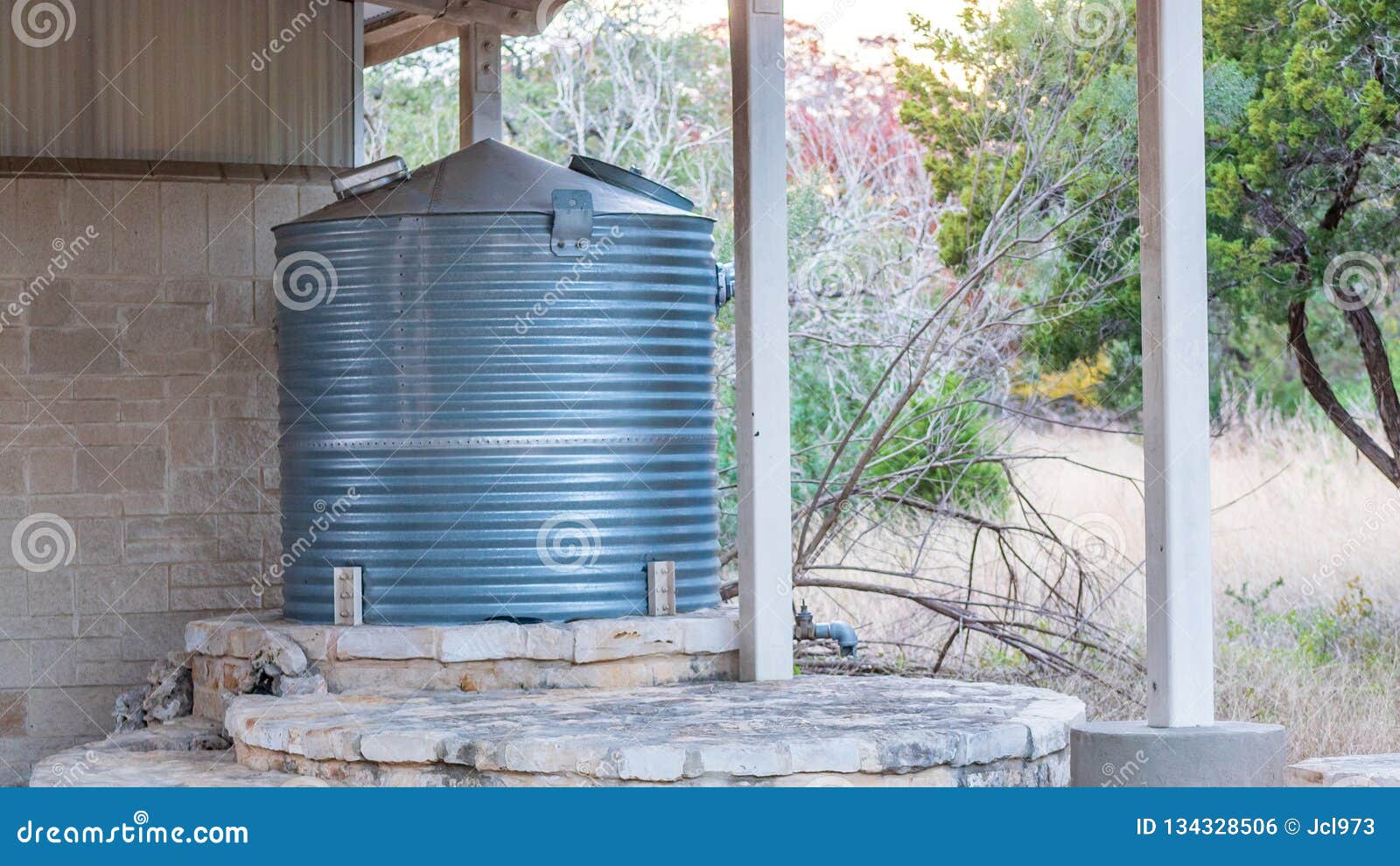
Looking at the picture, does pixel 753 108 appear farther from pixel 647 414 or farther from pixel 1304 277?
pixel 1304 277

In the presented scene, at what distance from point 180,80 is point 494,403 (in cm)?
277

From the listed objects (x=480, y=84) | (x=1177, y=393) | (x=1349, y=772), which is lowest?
(x=1349, y=772)

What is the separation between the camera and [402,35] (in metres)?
9.16

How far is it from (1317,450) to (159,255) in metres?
9.67

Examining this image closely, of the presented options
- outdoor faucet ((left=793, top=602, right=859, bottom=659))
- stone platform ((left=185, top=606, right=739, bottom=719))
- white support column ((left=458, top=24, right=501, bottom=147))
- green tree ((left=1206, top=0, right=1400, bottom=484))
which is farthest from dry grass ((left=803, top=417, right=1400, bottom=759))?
white support column ((left=458, top=24, right=501, bottom=147))

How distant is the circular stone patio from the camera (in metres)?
5.29

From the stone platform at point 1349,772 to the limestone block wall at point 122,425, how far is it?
4.73m

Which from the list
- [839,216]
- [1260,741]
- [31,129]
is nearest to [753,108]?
[1260,741]

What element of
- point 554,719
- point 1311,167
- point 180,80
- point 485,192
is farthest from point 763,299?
point 1311,167

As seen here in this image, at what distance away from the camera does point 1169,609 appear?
5.44m

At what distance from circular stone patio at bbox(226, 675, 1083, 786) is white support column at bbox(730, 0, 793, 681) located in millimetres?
528

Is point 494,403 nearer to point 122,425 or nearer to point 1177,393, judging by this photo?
point 122,425

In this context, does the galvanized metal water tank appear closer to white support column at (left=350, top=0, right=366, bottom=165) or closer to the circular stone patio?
the circular stone patio

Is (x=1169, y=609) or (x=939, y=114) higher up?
(x=939, y=114)
